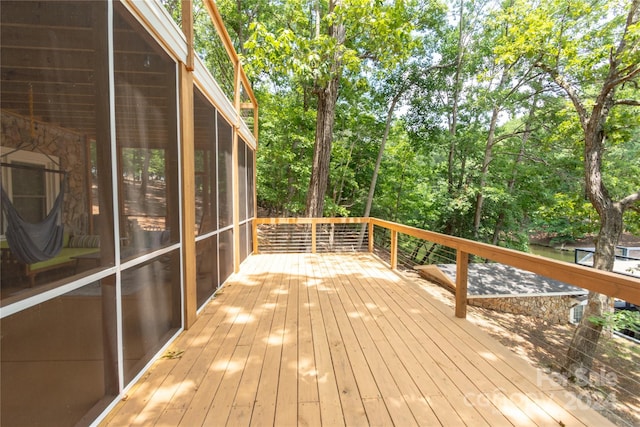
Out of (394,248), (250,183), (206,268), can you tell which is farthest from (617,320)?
(250,183)

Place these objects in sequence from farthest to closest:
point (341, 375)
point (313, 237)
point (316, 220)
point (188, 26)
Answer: point (313, 237) → point (316, 220) → point (188, 26) → point (341, 375)

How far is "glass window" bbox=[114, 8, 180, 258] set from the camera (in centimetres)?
170

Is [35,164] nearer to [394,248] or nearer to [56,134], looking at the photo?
[56,134]

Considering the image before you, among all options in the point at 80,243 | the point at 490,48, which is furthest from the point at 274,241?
the point at 490,48

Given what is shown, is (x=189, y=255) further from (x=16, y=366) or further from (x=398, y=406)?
(x=398, y=406)

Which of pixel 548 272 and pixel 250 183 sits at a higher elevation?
pixel 250 183

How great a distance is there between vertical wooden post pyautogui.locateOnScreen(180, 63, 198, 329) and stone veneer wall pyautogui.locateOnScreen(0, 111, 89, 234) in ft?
3.62

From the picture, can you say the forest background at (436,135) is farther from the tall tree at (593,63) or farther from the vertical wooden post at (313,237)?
the vertical wooden post at (313,237)

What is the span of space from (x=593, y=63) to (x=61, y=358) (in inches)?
363

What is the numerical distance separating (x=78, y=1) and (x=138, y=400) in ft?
7.09

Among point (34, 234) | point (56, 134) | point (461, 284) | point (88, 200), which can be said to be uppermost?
point (56, 134)

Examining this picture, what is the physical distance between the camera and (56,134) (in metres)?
1.27

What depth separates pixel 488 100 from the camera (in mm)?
9812

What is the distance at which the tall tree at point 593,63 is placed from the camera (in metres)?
5.32
